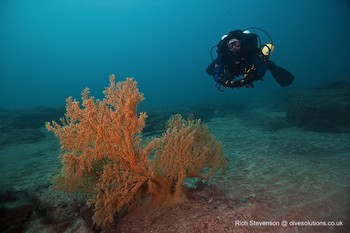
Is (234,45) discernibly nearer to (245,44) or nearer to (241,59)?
(245,44)

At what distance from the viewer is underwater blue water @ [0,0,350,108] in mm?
139125

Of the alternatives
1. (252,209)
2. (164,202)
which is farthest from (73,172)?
(252,209)

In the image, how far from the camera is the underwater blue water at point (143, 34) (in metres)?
139

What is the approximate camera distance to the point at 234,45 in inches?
227

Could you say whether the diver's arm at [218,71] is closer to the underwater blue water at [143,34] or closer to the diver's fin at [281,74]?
the diver's fin at [281,74]

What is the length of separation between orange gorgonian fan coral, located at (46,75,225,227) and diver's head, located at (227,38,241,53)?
3.05m

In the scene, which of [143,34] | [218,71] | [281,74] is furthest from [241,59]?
[143,34]

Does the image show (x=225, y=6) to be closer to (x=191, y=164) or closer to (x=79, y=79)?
(x=79, y=79)

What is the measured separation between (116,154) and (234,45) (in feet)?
14.0

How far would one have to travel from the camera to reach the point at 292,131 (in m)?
11.4

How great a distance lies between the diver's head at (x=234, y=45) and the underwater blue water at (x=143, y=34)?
396ft

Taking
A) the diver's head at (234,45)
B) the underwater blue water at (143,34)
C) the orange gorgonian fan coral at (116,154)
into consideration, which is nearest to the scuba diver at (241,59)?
the diver's head at (234,45)

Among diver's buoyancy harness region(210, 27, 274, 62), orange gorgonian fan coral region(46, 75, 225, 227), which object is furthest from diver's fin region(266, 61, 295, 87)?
orange gorgonian fan coral region(46, 75, 225, 227)

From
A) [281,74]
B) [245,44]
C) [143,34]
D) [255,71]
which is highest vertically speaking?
[143,34]
